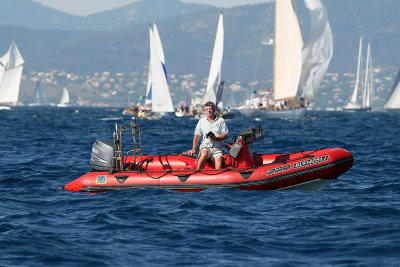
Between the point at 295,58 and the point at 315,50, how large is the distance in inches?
181

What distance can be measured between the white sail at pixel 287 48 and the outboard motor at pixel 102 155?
5341 cm

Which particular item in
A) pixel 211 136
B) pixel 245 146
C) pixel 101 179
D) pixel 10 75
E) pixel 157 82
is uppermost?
pixel 10 75

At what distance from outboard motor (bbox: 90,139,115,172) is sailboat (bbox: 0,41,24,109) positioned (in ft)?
375

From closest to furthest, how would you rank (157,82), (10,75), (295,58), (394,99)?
(157,82), (295,58), (394,99), (10,75)

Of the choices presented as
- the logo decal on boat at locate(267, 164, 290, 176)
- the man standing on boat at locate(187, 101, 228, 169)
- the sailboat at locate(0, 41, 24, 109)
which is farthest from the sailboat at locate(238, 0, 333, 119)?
the sailboat at locate(0, 41, 24, 109)

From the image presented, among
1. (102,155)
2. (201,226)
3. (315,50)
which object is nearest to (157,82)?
(315,50)

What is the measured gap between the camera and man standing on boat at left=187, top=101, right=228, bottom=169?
14476mm

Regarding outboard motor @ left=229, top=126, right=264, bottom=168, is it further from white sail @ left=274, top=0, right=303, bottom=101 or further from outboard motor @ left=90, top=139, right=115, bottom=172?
white sail @ left=274, top=0, right=303, bottom=101

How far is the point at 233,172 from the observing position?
14.5m

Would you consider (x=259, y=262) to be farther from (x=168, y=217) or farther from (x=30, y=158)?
(x=30, y=158)

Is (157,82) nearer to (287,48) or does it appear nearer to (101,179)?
(287,48)

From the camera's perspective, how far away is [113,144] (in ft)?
51.4

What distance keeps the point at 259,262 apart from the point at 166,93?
60216 mm

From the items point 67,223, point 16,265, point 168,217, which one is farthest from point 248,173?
point 16,265
